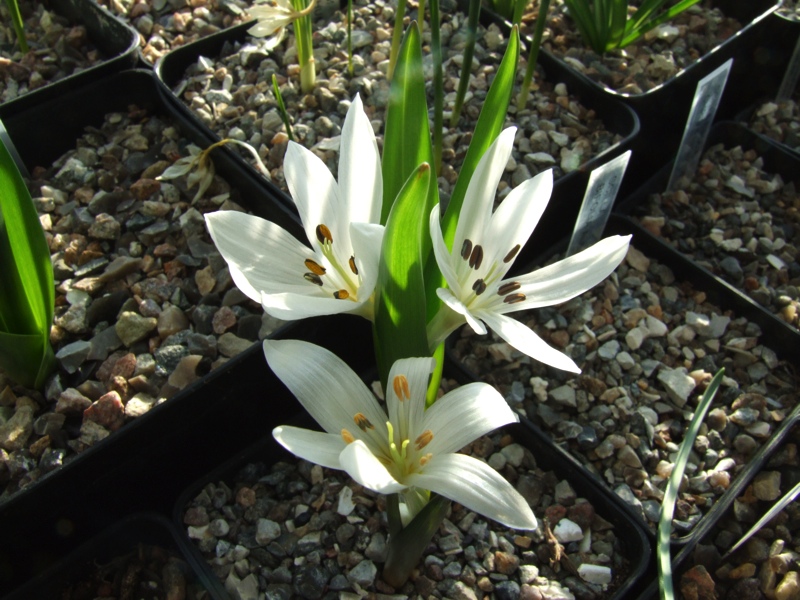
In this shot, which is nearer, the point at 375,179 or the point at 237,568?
the point at 375,179

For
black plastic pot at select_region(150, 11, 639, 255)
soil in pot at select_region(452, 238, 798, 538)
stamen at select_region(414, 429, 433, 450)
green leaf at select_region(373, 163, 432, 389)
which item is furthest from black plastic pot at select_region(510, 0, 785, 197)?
stamen at select_region(414, 429, 433, 450)

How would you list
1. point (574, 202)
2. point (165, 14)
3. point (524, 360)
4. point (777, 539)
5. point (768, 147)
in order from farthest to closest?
point (165, 14) → point (768, 147) → point (574, 202) → point (524, 360) → point (777, 539)

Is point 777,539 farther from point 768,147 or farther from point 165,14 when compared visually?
point 165,14

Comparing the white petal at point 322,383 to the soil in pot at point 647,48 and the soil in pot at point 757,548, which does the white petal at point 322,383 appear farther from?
the soil in pot at point 647,48

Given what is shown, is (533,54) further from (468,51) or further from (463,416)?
(463,416)

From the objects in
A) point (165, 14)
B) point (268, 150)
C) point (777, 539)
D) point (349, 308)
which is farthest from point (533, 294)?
point (165, 14)

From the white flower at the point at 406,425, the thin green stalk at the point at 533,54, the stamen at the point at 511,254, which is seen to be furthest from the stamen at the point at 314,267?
the thin green stalk at the point at 533,54

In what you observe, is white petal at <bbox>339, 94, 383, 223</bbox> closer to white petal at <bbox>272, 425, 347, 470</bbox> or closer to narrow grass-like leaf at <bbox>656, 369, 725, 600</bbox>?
white petal at <bbox>272, 425, 347, 470</bbox>
